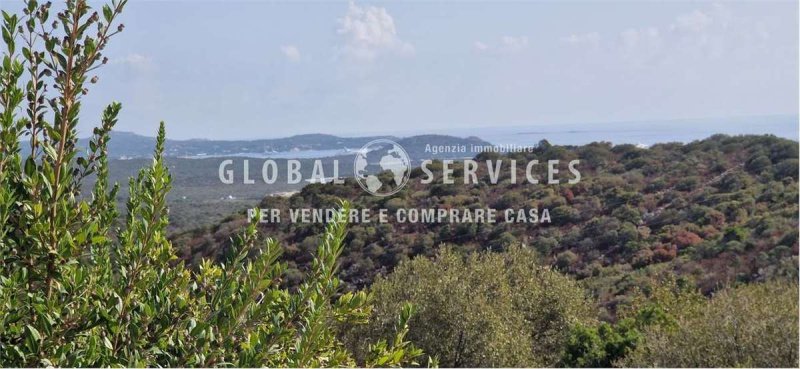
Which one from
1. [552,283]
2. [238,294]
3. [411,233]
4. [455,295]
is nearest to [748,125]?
[411,233]

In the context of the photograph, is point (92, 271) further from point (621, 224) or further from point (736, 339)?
point (621, 224)

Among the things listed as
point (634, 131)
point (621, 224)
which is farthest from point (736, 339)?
point (634, 131)

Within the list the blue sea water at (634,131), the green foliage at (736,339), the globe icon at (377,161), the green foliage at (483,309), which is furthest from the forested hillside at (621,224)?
the green foliage at (736,339)

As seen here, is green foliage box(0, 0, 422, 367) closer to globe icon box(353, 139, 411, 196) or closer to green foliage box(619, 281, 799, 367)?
green foliage box(619, 281, 799, 367)

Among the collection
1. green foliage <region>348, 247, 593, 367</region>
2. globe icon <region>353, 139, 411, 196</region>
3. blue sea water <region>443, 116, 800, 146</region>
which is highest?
blue sea water <region>443, 116, 800, 146</region>

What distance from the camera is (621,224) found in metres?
25.2

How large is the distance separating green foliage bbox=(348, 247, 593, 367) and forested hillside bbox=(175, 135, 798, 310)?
187 inches

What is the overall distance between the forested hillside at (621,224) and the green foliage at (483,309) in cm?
475

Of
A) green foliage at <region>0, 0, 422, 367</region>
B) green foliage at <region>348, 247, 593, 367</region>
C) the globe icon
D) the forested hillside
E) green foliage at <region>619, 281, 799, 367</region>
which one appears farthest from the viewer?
the globe icon

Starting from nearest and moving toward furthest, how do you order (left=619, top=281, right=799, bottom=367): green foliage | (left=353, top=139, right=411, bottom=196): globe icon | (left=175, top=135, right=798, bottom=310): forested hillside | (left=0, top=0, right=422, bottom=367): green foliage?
(left=0, top=0, right=422, bottom=367): green foliage
(left=619, top=281, right=799, bottom=367): green foliage
(left=175, top=135, right=798, bottom=310): forested hillside
(left=353, top=139, right=411, bottom=196): globe icon

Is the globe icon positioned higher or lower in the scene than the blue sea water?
lower

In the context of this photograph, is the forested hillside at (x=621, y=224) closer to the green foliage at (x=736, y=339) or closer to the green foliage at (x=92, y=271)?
the green foliage at (x=736, y=339)

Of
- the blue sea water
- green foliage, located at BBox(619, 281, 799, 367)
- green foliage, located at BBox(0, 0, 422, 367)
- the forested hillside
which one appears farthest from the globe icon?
green foliage, located at BBox(0, 0, 422, 367)

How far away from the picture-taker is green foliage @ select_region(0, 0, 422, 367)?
5.64ft
